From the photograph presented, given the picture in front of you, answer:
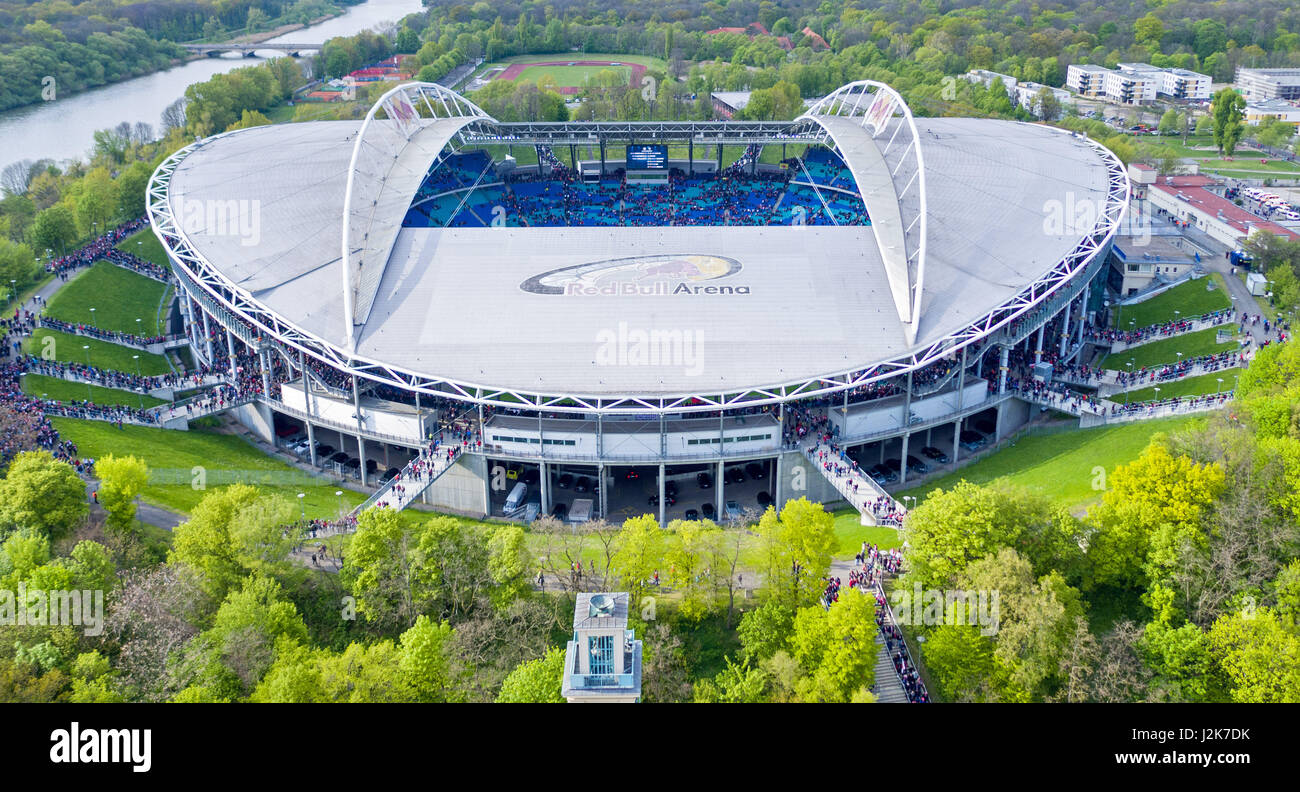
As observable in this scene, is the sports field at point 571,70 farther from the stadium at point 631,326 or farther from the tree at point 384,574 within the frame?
the tree at point 384,574

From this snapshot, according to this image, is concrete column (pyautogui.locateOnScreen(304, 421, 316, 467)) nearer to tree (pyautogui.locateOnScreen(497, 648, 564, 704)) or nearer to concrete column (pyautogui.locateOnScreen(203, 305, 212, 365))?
concrete column (pyautogui.locateOnScreen(203, 305, 212, 365))

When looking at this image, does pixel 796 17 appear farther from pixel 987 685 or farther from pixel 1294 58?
pixel 987 685

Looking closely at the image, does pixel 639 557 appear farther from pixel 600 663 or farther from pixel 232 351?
pixel 232 351

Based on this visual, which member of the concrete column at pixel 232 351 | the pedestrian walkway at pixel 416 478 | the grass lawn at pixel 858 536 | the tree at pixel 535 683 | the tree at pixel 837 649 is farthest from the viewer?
the concrete column at pixel 232 351

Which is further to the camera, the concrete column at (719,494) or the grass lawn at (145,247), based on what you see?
the grass lawn at (145,247)

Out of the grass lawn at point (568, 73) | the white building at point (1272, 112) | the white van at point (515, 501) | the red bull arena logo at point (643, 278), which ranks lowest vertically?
the white van at point (515, 501)

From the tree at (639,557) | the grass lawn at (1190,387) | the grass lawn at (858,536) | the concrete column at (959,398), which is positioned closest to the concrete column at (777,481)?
the grass lawn at (858,536)

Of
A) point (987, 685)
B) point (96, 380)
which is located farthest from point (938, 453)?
point (96, 380)
